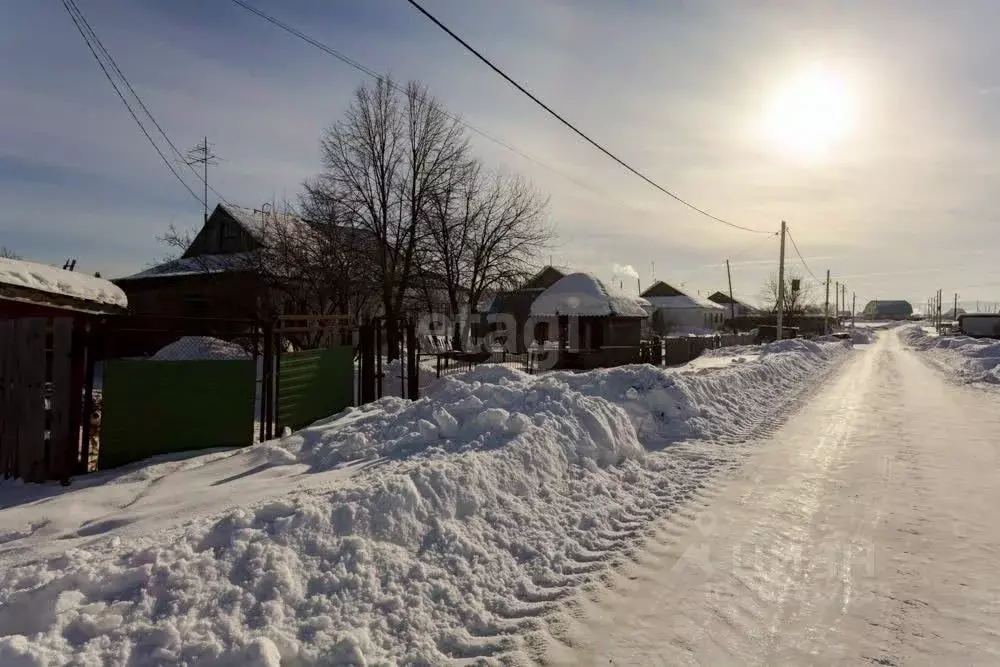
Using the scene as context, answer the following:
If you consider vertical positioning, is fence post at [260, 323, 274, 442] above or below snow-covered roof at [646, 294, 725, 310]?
below

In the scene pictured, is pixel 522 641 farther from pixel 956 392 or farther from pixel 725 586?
pixel 956 392

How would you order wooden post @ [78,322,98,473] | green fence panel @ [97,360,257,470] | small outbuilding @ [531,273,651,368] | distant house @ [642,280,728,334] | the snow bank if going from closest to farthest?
wooden post @ [78,322,98,473] → green fence panel @ [97,360,257,470] → the snow bank → small outbuilding @ [531,273,651,368] → distant house @ [642,280,728,334]

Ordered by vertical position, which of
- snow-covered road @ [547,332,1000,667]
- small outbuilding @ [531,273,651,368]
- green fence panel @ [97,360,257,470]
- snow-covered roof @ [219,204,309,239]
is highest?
snow-covered roof @ [219,204,309,239]

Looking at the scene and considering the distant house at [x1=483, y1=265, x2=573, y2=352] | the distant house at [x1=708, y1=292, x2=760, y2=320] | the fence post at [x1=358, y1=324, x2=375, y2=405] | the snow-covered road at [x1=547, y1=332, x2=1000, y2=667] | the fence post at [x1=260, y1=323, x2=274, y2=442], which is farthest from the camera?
the distant house at [x1=708, y1=292, x2=760, y2=320]

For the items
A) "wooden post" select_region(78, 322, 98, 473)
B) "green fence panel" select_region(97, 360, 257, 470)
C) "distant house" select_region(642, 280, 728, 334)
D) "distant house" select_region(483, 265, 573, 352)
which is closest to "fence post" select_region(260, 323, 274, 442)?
"green fence panel" select_region(97, 360, 257, 470)

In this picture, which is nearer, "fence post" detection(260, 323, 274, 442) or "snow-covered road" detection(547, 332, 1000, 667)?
"snow-covered road" detection(547, 332, 1000, 667)

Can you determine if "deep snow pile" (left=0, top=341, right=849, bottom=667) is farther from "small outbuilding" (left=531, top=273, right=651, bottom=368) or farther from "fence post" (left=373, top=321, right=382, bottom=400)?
"small outbuilding" (left=531, top=273, right=651, bottom=368)

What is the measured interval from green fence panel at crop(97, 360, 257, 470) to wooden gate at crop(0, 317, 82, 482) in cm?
50

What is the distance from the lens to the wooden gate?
7.07m

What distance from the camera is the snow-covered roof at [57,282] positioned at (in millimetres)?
8023

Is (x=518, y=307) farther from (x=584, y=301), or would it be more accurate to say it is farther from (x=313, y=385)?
(x=313, y=385)

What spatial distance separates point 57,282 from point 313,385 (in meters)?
4.16

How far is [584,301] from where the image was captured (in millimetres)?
25688

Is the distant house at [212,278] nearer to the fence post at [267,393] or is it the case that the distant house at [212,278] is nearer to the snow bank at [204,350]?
the snow bank at [204,350]
